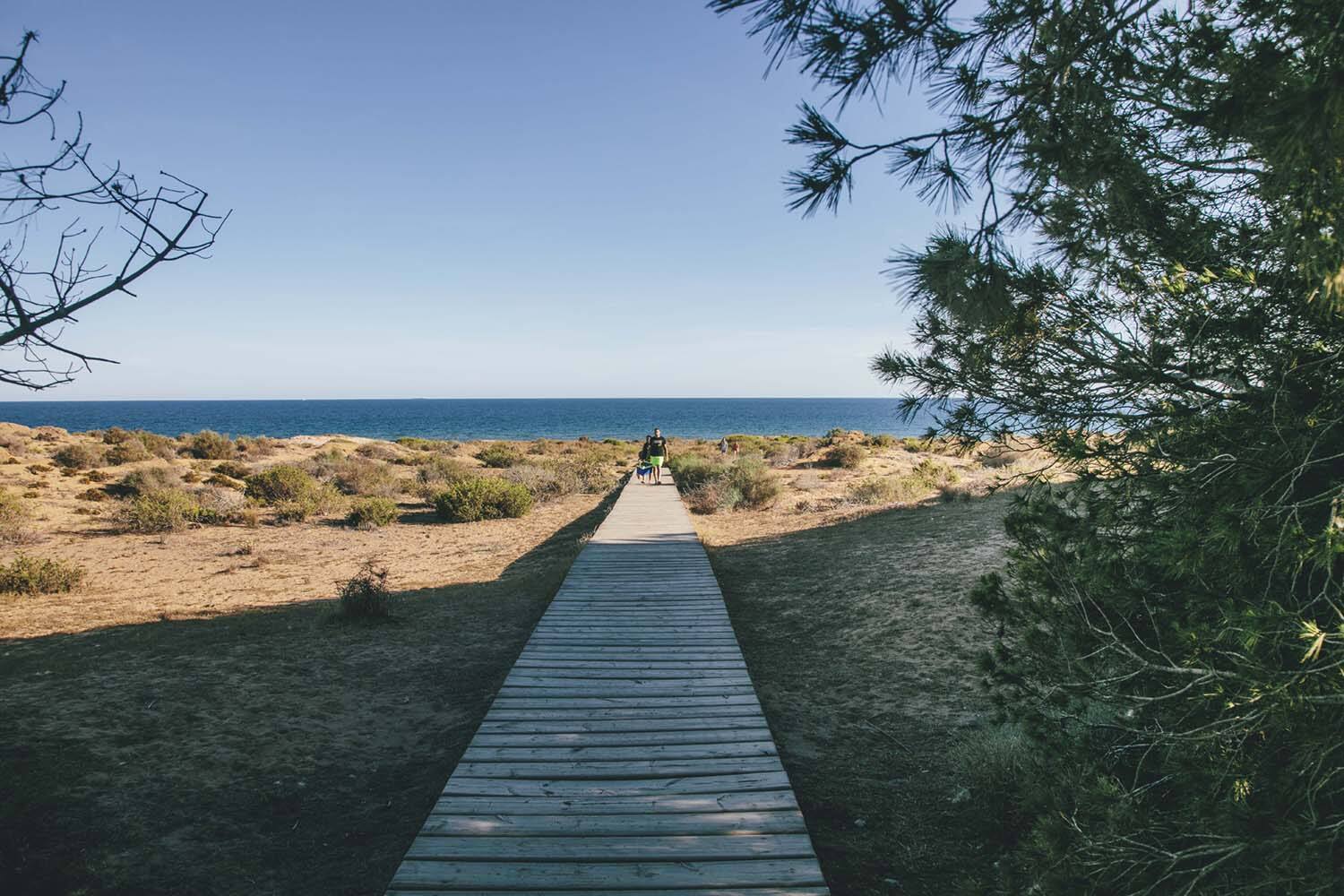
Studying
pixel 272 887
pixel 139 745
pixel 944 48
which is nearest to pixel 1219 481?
pixel 944 48

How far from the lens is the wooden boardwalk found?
9.66 feet

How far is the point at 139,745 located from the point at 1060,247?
691 centimetres

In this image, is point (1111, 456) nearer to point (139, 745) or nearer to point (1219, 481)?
point (1219, 481)

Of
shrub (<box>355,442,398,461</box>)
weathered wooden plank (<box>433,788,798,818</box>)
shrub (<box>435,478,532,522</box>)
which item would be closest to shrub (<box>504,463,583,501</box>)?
shrub (<box>435,478,532,522</box>)

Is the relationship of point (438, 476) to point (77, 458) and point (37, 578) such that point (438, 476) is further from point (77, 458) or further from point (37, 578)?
point (77, 458)

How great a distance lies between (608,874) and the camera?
2953 mm

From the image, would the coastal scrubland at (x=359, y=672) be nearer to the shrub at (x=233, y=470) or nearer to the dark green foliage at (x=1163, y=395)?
the dark green foliage at (x=1163, y=395)

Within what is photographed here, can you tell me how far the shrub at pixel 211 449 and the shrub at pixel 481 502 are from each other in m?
18.4

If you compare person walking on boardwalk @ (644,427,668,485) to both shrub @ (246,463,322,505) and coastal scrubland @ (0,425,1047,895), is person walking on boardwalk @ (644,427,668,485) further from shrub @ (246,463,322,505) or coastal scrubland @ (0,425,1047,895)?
shrub @ (246,463,322,505)

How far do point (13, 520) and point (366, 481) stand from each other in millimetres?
8263

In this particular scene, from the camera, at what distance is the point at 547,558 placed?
12.3 metres

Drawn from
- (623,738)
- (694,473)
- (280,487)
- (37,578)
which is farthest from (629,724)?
(280,487)

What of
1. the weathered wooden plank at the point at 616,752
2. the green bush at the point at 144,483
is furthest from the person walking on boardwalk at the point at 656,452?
the weathered wooden plank at the point at 616,752

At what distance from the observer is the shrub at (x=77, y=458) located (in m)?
23.8
